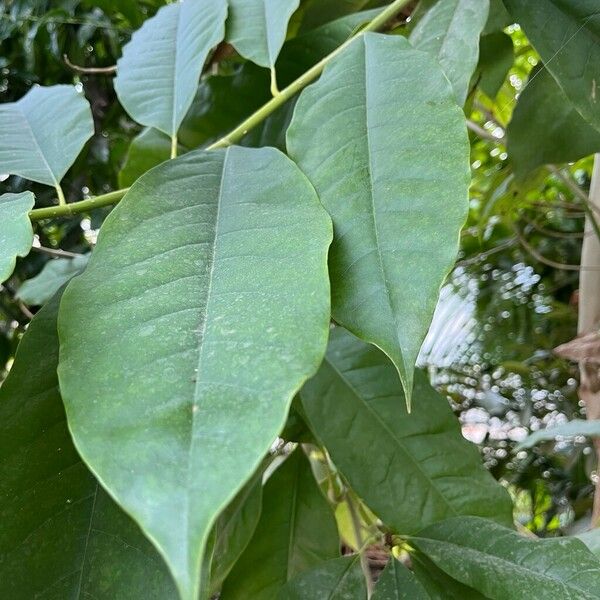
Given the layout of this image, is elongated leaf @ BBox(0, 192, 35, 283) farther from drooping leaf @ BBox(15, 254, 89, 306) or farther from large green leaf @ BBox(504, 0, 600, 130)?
drooping leaf @ BBox(15, 254, 89, 306)

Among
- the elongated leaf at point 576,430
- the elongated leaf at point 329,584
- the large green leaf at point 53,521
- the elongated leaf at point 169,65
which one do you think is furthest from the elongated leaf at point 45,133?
the elongated leaf at point 576,430

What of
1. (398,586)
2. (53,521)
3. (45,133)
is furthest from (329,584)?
(45,133)

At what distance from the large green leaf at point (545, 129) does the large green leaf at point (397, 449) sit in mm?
215

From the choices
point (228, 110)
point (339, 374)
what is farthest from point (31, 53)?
point (339, 374)

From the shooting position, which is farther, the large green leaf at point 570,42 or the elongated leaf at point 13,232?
the large green leaf at point 570,42

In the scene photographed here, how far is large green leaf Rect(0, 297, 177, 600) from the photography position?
0.26 m

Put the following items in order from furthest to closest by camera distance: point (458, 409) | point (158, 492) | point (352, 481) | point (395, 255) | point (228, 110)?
point (458, 409) < point (228, 110) < point (352, 481) < point (395, 255) < point (158, 492)

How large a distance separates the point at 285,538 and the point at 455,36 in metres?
0.39

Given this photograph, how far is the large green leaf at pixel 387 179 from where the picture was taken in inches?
9.9

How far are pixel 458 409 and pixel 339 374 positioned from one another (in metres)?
1.05

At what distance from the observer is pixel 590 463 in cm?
129

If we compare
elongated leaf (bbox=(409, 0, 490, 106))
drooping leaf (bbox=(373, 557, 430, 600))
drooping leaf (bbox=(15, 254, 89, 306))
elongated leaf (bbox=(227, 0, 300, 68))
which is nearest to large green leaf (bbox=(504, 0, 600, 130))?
elongated leaf (bbox=(409, 0, 490, 106))

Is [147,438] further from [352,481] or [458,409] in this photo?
[458,409]

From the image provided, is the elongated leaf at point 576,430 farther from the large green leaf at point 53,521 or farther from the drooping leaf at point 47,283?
the drooping leaf at point 47,283
